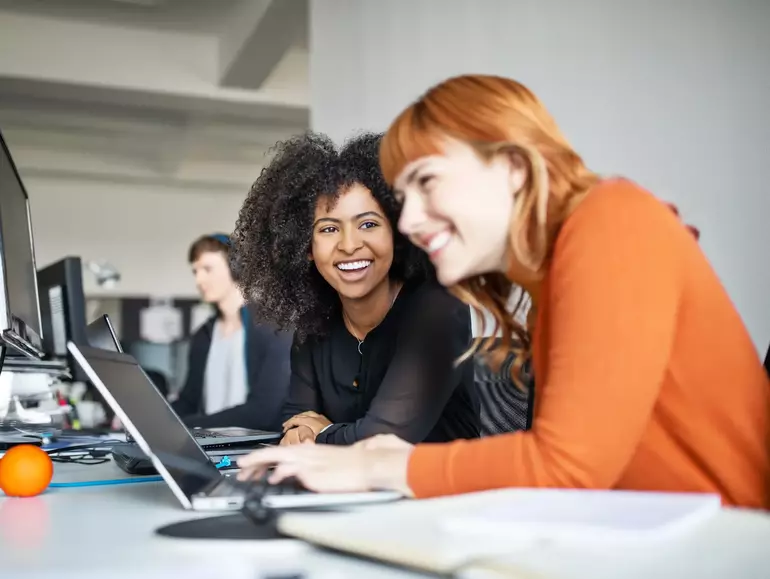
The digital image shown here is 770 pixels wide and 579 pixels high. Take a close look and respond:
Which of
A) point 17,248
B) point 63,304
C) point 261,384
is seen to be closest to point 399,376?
point 17,248

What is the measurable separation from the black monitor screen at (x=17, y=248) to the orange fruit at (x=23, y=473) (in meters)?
0.46

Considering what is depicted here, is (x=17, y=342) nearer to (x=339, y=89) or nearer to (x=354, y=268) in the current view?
(x=354, y=268)

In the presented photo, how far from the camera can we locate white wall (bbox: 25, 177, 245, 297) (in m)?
8.30

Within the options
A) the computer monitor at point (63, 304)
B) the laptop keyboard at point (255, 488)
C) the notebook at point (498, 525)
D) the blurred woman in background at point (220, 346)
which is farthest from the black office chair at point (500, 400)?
the blurred woman in background at point (220, 346)

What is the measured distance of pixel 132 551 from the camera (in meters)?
0.70

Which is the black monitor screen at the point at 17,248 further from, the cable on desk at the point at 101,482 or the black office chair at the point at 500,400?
the black office chair at the point at 500,400

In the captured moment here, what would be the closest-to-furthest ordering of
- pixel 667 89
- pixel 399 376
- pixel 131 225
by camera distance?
pixel 399 376 < pixel 667 89 < pixel 131 225

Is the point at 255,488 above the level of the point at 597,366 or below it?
below

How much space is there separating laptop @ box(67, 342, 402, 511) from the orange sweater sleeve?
10 cm

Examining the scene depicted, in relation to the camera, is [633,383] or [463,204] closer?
[633,383]

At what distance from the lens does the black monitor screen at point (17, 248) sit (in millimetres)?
1534

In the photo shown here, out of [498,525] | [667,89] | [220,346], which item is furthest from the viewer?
[220,346]

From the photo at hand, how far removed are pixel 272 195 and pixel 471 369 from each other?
531mm

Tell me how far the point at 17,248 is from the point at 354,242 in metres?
0.76
